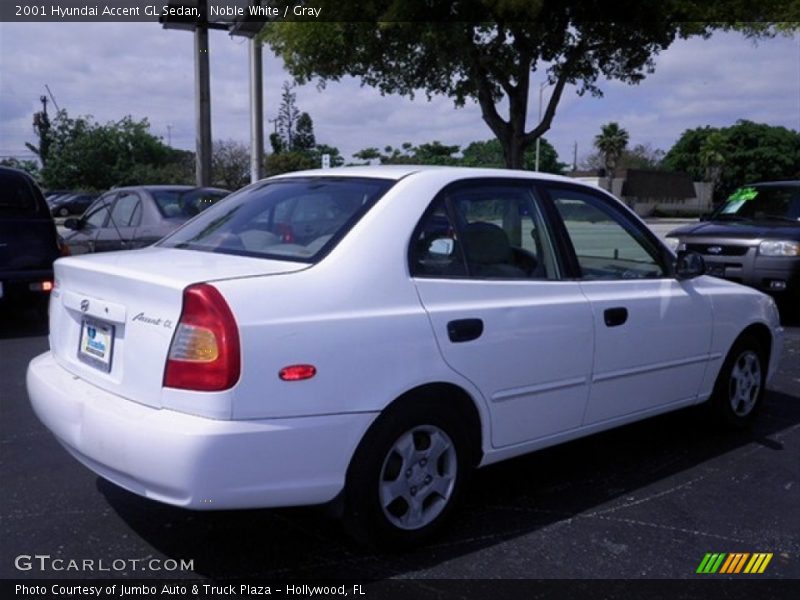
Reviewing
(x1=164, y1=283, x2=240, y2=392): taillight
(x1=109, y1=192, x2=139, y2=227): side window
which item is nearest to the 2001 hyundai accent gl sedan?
(x1=164, y1=283, x2=240, y2=392): taillight

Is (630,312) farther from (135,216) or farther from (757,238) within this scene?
(135,216)

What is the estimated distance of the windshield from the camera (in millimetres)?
10148

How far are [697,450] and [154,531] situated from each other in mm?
3119

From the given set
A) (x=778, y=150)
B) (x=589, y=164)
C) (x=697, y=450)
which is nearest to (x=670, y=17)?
(x=697, y=450)

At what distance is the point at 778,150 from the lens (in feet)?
245

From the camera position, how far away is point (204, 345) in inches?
116

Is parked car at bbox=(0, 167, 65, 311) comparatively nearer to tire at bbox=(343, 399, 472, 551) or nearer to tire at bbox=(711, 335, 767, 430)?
tire at bbox=(343, 399, 472, 551)

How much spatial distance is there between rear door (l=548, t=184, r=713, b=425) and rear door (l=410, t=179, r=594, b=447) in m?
0.15

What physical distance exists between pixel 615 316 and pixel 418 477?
4.49 feet

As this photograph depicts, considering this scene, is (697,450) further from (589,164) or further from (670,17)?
(589,164)

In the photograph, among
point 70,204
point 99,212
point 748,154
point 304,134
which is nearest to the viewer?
point 99,212

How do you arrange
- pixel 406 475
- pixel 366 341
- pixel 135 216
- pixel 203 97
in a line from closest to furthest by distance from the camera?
pixel 366 341 → pixel 406 475 → pixel 135 216 → pixel 203 97

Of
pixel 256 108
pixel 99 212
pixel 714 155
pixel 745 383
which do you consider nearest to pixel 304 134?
pixel 714 155

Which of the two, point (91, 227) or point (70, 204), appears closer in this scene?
point (91, 227)
